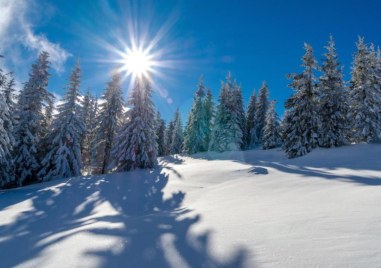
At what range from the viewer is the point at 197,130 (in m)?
48.8

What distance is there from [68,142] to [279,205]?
23894 millimetres

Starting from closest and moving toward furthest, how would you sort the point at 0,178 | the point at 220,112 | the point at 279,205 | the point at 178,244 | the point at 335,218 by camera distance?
the point at 178,244 → the point at 335,218 → the point at 279,205 → the point at 0,178 → the point at 220,112

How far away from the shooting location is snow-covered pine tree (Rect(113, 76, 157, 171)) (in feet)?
83.6

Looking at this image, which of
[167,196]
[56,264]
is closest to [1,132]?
[167,196]

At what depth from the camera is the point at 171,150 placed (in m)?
64.4

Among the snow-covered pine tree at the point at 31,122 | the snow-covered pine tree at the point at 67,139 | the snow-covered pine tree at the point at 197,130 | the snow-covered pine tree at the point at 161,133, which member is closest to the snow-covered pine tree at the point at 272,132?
the snow-covered pine tree at the point at 197,130

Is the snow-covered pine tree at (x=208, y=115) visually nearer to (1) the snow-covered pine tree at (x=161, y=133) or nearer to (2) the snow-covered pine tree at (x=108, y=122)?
(1) the snow-covered pine tree at (x=161, y=133)

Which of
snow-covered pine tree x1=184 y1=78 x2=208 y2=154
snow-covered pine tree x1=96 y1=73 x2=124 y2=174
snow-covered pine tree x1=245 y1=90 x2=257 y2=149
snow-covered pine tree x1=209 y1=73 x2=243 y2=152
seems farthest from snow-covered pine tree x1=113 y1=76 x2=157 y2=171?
snow-covered pine tree x1=245 y1=90 x2=257 y2=149

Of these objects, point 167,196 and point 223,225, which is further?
point 167,196

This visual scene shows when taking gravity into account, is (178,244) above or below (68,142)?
below

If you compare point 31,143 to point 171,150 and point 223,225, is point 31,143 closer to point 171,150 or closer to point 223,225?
point 223,225

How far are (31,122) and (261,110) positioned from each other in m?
41.8

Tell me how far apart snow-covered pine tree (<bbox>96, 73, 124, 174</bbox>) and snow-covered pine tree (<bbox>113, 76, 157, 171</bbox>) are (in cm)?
367

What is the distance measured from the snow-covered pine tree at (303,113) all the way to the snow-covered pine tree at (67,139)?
853 inches
